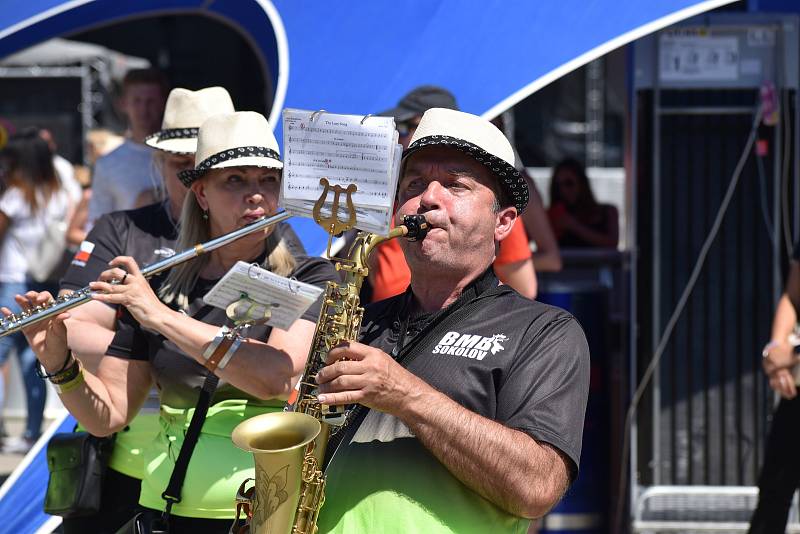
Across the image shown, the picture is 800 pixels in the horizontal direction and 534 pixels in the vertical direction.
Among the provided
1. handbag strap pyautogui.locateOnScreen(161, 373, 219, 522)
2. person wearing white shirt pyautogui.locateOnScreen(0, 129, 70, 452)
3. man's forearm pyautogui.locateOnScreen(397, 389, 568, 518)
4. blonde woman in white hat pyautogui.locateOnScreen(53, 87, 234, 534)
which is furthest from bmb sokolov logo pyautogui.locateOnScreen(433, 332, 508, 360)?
person wearing white shirt pyautogui.locateOnScreen(0, 129, 70, 452)

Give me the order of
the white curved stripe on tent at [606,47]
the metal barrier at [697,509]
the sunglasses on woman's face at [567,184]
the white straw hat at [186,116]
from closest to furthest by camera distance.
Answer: the white straw hat at [186,116]
the white curved stripe on tent at [606,47]
the metal barrier at [697,509]
the sunglasses on woman's face at [567,184]

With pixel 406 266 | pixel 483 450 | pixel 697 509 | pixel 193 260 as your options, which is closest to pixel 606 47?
pixel 406 266

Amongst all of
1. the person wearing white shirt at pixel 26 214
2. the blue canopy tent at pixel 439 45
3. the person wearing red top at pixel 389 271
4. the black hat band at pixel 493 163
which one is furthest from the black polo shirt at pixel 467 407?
the person wearing white shirt at pixel 26 214

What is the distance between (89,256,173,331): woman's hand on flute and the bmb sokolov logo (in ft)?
2.89

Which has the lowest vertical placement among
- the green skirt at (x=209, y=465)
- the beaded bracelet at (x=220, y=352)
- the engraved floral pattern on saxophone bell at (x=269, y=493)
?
the green skirt at (x=209, y=465)

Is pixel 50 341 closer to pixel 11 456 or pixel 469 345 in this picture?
pixel 469 345

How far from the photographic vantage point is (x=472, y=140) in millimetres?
2520

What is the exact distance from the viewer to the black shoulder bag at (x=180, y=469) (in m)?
3.07

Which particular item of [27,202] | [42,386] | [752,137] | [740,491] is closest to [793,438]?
[740,491]

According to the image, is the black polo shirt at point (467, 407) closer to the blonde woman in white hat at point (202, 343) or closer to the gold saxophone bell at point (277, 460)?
the gold saxophone bell at point (277, 460)

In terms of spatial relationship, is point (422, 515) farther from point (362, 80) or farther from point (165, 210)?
point (362, 80)

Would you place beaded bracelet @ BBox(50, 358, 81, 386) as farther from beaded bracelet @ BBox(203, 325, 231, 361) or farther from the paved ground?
the paved ground

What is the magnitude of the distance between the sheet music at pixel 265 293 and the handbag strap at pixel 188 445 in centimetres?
25

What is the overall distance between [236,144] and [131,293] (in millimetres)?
544
